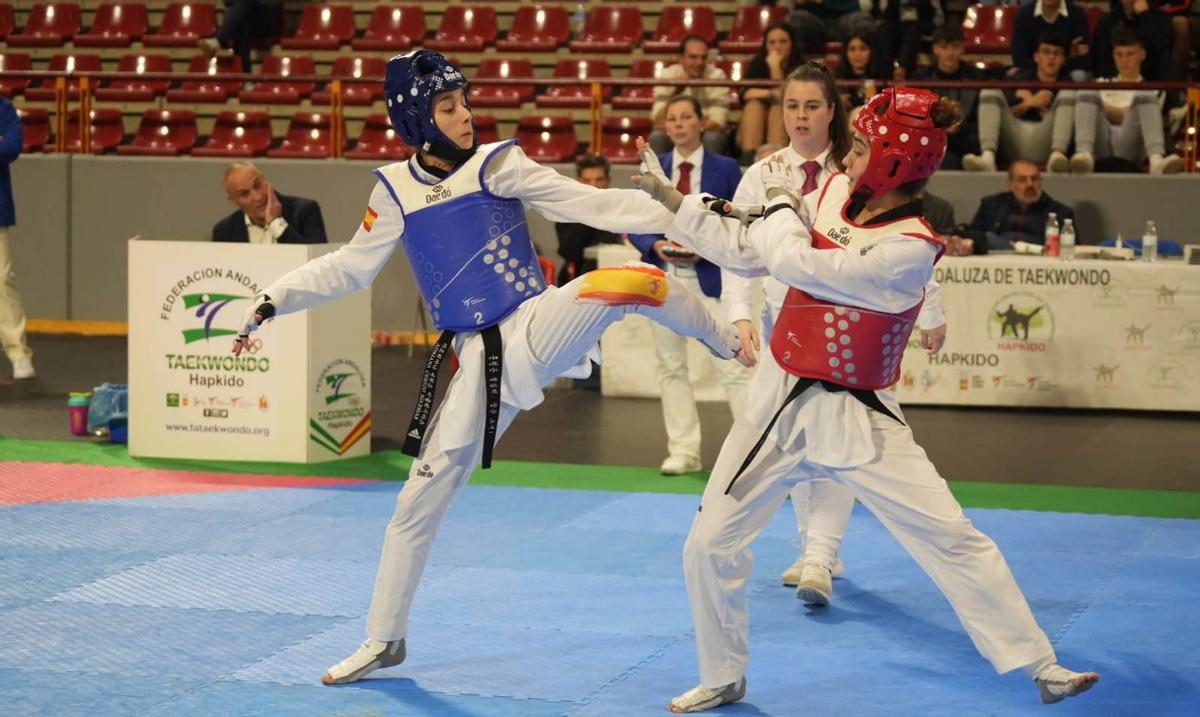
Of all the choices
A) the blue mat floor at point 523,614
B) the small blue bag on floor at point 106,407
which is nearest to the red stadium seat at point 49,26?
the small blue bag on floor at point 106,407

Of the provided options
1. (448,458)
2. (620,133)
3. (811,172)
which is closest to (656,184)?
(448,458)

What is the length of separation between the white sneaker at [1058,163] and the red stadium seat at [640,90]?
12.8ft

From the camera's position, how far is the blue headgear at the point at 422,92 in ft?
16.5

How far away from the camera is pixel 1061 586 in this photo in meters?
6.39

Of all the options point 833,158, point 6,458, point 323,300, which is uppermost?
point 833,158

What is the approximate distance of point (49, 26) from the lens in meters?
18.4

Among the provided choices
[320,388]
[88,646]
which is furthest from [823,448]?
[320,388]

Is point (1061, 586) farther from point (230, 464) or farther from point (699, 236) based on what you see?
point (230, 464)

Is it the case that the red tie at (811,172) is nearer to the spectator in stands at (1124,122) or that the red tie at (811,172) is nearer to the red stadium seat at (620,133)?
the spectator in stands at (1124,122)

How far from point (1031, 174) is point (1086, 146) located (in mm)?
1301

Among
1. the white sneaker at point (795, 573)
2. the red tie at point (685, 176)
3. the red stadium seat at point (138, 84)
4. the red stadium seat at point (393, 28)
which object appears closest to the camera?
the white sneaker at point (795, 573)

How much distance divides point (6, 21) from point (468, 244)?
15.7 meters

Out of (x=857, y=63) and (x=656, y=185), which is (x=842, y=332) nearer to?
(x=656, y=185)

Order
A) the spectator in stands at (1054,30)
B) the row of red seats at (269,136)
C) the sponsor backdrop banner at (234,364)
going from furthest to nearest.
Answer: the row of red seats at (269,136) → the spectator in stands at (1054,30) → the sponsor backdrop banner at (234,364)
